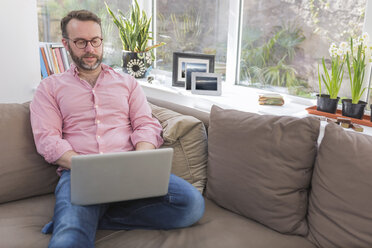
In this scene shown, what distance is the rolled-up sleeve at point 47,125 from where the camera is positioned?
1661 millimetres

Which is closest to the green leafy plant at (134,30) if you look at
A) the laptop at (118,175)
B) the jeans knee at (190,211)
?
the jeans knee at (190,211)

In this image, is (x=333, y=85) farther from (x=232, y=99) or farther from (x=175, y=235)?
(x=175, y=235)

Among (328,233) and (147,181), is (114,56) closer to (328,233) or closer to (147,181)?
(147,181)

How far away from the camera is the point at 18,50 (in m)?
2.78

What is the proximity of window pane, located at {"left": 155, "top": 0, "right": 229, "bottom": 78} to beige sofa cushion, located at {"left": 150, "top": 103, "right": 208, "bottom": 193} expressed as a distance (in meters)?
1.25

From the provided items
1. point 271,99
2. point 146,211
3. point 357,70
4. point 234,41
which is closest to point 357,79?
point 357,70

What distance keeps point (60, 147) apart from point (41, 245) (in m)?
0.44

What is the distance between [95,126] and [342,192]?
115cm

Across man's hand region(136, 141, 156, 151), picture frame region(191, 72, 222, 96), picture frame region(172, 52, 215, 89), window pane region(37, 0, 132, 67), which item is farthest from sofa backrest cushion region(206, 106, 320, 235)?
window pane region(37, 0, 132, 67)

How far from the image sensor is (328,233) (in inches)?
55.9

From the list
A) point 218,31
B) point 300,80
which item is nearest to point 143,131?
point 300,80

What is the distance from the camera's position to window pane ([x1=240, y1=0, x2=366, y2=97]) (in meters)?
2.18

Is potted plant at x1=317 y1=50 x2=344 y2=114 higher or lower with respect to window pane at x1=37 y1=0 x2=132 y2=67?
lower

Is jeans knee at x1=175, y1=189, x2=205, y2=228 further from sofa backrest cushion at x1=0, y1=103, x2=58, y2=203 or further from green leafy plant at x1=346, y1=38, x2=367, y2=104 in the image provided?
green leafy plant at x1=346, y1=38, x2=367, y2=104
